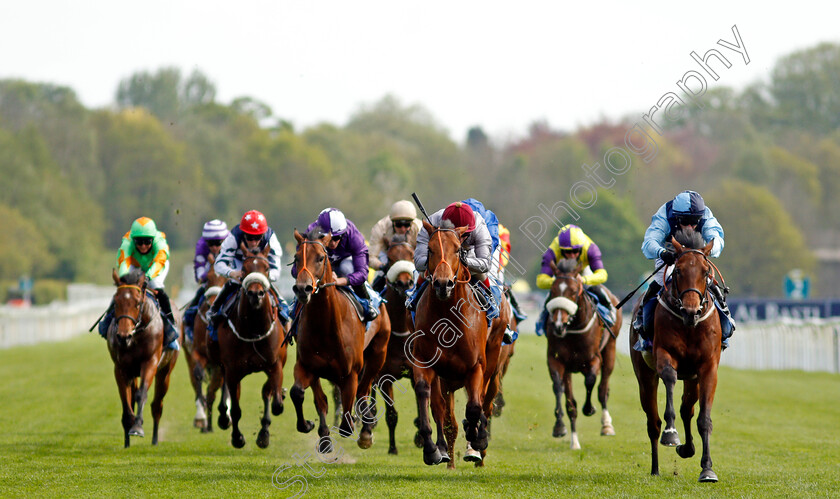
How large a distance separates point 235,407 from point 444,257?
313 centimetres

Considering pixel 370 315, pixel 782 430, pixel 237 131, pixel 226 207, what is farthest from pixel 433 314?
pixel 237 131

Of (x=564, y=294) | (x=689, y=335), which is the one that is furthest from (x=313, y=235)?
(x=564, y=294)

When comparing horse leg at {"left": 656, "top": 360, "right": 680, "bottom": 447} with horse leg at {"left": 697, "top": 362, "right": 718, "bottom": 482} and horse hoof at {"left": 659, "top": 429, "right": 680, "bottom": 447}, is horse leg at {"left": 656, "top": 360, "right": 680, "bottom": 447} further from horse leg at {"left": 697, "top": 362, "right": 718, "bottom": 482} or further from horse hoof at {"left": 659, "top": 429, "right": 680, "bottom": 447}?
horse leg at {"left": 697, "top": 362, "right": 718, "bottom": 482}

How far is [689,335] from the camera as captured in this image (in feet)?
29.9

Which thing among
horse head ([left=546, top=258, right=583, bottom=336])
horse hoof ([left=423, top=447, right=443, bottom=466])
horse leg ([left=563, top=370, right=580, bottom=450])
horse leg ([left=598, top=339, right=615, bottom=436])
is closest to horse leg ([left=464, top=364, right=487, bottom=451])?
horse hoof ([left=423, top=447, right=443, bottom=466])

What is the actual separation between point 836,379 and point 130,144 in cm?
5457

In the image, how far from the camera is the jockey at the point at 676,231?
30.8 feet

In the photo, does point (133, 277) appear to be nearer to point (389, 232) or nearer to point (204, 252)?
point (204, 252)

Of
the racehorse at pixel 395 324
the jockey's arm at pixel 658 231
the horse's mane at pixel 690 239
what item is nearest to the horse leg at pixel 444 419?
the racehorse at pixel 395 324

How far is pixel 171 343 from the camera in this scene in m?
12.1

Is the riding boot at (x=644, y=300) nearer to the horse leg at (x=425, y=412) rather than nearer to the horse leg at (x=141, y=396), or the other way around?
the horse leg at (x=425, y=412)

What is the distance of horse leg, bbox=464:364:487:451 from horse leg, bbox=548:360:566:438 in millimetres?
3480

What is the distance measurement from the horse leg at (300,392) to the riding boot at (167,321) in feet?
9.61

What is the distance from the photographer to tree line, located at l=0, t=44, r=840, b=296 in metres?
60.8
